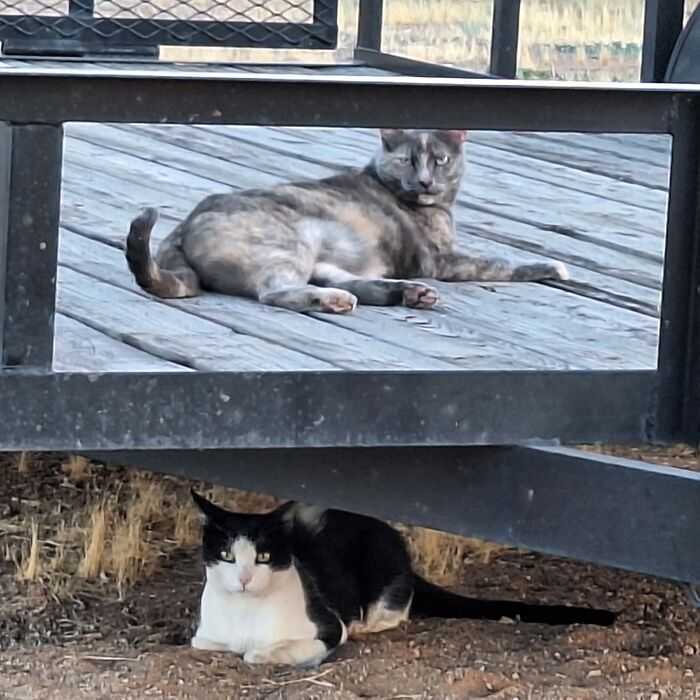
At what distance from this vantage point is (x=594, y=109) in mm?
2383

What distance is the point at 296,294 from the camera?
3.36 m

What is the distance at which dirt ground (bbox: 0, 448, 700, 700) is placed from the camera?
3428 millimetres

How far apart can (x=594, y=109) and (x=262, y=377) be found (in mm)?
649

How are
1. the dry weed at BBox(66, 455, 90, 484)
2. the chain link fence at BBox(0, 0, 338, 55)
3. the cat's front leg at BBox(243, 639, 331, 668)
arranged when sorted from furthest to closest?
the dry weed at BBox(66, 455, 90, 484) < the chain link fence at BBox(0, 0, 338, 55) < the cat's front leg at BBox(243, 639, 331, 668)

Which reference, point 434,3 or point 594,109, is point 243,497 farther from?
point 434,3

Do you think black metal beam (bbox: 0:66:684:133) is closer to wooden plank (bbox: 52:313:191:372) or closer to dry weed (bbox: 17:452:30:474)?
wooden plank (bbox: 52:313:191:372)

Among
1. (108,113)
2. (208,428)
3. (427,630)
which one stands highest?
(108,113)

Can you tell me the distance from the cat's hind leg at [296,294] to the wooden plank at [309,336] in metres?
0.03

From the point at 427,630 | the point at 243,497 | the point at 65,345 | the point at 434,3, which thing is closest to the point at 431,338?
the point at 65,345

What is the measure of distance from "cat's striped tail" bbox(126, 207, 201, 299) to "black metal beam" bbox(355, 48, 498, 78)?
1.91 meters

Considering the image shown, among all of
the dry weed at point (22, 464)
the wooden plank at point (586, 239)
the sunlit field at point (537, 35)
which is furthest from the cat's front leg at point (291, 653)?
the sunlit field at point (537, 35)

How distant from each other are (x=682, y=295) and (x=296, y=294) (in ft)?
3.53

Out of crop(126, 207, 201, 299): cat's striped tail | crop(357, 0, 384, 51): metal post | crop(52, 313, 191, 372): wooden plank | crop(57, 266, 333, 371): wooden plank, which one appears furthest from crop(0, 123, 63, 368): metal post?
crop(357, 0, 384, 51): metal post

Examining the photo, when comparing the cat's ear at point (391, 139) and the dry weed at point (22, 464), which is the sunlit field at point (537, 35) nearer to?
the dry weed at point (22, 464)
